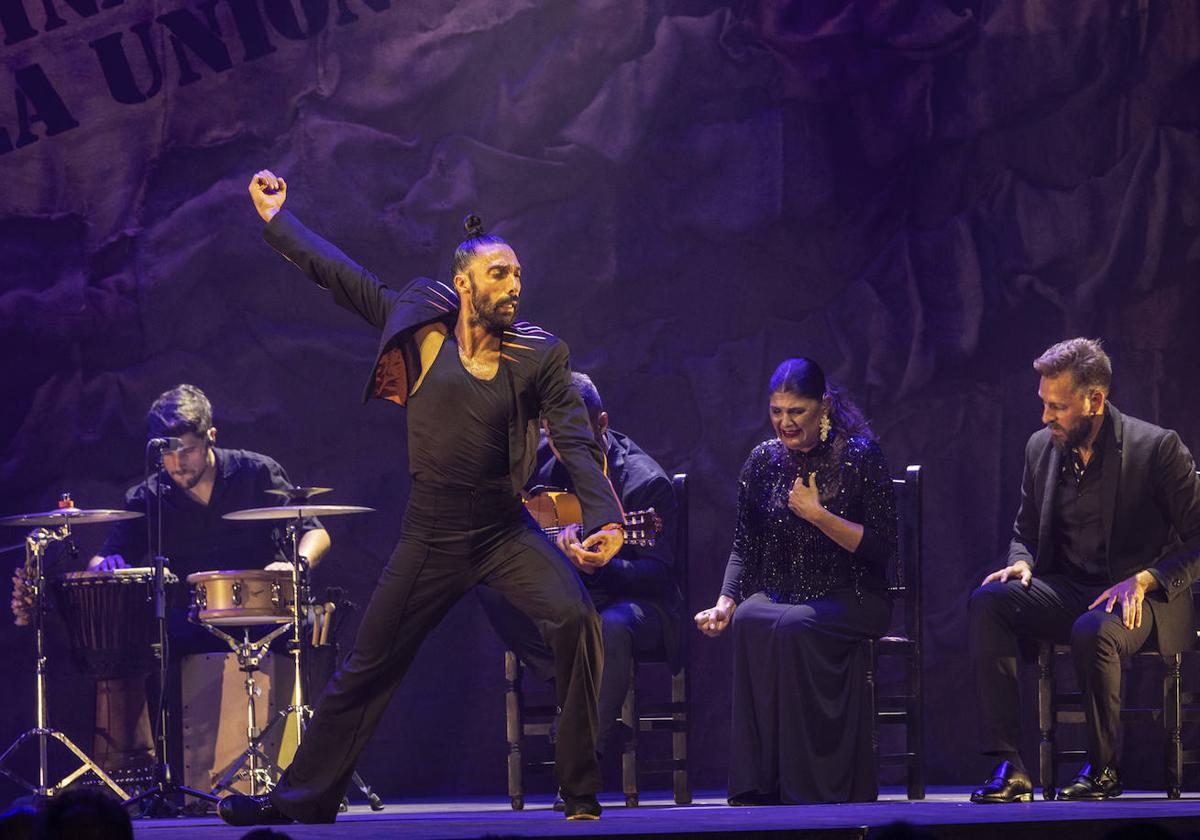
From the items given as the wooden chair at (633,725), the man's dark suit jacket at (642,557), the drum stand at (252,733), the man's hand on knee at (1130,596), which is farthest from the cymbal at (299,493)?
the man's hand on knee at (1130,596)

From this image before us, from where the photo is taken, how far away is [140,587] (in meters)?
6.60

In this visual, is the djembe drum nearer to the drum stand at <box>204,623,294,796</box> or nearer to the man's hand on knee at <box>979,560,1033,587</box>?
the drum stand at <box>204,623,294,796</box>

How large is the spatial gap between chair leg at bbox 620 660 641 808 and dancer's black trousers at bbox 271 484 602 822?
170 centimetres

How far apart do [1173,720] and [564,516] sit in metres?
2.40

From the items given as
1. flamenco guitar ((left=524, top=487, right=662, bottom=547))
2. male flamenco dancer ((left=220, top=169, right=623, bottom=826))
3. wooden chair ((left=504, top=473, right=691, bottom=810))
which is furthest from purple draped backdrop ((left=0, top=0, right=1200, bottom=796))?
male flamenco dancer ((left=220, top=169, right=623, bottom=826))

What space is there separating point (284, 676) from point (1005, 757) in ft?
10.3

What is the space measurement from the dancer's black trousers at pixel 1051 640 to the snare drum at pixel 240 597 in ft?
9.17

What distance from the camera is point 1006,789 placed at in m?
5.32

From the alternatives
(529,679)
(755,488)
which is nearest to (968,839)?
(755,488)

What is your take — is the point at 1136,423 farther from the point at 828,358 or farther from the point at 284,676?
the point at 284,676

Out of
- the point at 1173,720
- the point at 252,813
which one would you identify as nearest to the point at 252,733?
the point at 252,813

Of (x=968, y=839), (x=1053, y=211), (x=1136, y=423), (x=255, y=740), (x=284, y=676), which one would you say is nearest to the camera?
(x=968, y=839)

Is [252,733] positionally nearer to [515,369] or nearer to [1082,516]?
[515,369]

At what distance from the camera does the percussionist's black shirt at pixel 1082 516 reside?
5.74 metres
